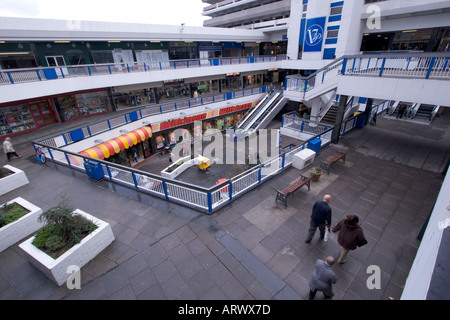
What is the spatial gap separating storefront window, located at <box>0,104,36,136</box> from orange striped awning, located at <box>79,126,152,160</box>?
5.58 m

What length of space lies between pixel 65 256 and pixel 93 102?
17079 mm

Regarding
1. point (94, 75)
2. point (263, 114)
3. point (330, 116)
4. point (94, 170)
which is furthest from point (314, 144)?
point (94, 75)

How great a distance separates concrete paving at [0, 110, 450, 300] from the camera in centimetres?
491

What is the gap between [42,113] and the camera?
15.5 meters

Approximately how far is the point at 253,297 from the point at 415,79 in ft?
37.8

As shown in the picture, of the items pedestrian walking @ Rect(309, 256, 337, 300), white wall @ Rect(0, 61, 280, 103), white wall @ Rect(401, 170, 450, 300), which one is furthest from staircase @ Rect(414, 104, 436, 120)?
pedestrian walking @ Rect(309, 256, 337, 300)

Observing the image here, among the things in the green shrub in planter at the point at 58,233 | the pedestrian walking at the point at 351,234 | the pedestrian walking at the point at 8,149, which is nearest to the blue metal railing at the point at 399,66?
the pedestrian walking at the point at 351,234

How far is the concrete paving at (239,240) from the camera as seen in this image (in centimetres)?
491

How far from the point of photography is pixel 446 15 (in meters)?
15.2

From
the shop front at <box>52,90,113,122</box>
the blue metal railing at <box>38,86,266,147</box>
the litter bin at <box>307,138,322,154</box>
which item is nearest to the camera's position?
the litter bin at <box>307,138,322,154</box>

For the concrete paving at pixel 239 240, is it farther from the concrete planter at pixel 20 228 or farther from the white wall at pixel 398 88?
the white wall at pixel 398 88

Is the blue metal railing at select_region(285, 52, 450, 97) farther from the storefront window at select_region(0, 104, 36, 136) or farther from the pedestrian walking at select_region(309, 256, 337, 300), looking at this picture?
the storefront window at select_region(0, 104, 36, 136)

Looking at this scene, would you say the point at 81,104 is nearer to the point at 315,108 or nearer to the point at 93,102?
the point at 93,102
